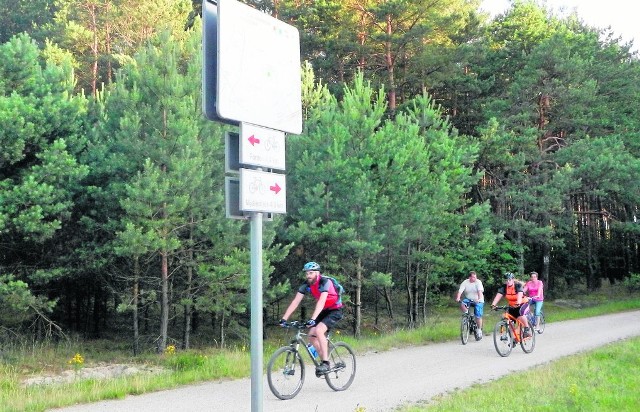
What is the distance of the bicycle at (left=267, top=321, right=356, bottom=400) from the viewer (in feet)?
27.8

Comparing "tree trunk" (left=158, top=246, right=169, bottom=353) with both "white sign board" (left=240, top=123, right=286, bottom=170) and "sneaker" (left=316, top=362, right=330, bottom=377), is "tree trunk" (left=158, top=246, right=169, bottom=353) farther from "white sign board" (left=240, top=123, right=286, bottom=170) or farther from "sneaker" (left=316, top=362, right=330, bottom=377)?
"white sign board" (left=240, top=123, right=286, bottom=170)

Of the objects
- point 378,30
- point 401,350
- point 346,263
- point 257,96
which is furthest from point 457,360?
point 378,30

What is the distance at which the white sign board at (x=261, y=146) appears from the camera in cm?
411

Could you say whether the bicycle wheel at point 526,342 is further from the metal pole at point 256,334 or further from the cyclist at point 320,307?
the metal pole at point 256,334

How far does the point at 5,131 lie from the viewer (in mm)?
15938

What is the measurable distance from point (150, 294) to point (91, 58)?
55.9 feet

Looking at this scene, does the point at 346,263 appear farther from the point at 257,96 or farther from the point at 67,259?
the point at 257,96

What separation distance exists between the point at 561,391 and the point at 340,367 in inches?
124

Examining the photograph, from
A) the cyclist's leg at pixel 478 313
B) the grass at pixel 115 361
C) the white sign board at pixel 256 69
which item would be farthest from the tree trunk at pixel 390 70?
the white sign board at pixel 256 69

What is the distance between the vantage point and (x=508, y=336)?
13492 mm

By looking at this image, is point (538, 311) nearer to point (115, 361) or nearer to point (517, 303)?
point (517, 303)

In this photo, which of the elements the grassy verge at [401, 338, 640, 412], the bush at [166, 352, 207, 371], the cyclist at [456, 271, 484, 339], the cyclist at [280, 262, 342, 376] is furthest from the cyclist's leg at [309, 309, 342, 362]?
the cyclist at [456, 271, 484, 339]

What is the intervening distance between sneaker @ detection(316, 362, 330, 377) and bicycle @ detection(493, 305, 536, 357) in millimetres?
5367

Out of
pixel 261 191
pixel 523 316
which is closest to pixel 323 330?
pixel 261 191
